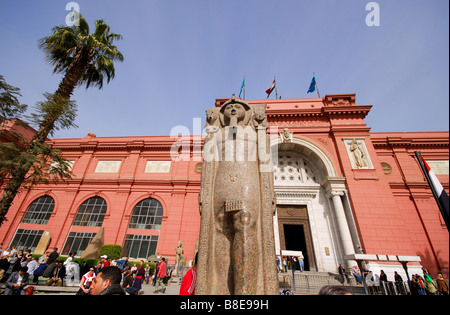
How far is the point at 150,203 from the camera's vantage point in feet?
47.3

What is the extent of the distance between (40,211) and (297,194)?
18.6m

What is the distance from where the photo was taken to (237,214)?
279cm

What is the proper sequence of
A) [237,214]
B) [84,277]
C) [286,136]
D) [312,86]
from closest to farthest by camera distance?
1. [237,214]
2. [84,277]
3. [286,136]
4. [312,86]

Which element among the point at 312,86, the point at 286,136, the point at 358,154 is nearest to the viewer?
the point at 358,154

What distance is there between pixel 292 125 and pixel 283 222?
6827mm

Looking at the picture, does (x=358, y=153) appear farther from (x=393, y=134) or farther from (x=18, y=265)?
(x=18, y=265)

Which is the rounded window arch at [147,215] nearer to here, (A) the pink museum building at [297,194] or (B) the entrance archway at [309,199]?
(A) the pink museum building at [297,194]

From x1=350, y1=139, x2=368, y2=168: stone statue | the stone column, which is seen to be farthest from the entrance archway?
x1=350, y1=139, x2=368, y2=168: stone statue

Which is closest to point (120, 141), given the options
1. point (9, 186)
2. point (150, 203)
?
point (150, 203)

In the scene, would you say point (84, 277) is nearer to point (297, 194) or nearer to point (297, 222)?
point (297, 222)

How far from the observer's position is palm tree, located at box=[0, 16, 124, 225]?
25.0 ft

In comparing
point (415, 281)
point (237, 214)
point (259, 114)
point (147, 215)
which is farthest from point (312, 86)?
point (237, 214)

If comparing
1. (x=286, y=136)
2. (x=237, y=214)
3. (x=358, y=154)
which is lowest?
(x=237, y=214)

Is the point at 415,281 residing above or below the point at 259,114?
below
